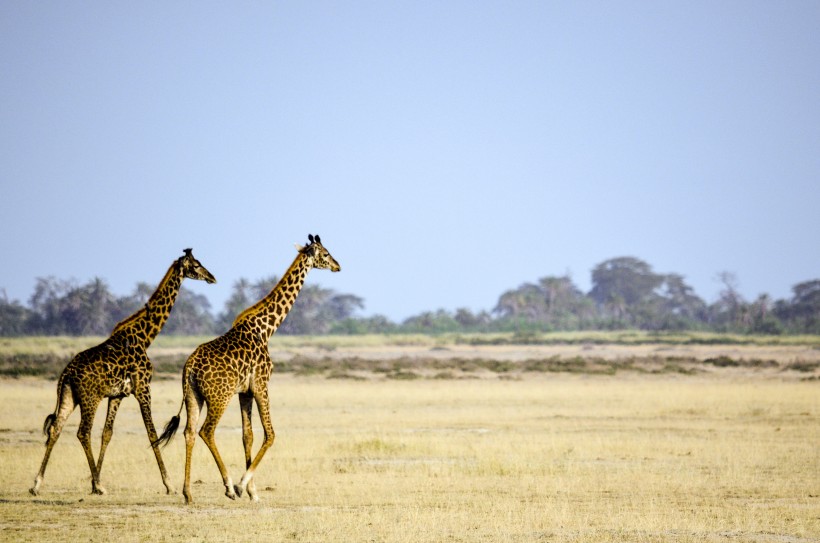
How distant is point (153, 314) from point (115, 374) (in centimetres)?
106

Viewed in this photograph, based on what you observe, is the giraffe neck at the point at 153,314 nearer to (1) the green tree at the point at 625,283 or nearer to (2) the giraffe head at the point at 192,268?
(2) the giraffe head at the point at 192,268

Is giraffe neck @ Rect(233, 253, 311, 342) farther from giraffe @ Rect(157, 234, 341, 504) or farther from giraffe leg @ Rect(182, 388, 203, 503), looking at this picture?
giraffe leg @ Rect(182, 388, 203, 503)

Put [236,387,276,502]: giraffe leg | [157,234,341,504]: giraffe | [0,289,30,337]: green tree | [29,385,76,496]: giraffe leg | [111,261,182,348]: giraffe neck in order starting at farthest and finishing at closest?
[0,289,30,337]: green tree
[111,261,182,348]: giraffe neck
[29,385,76,496]: giraffe leg
[236,387,276,502]: giraffe leg
[157,234,341,504]: giraffe

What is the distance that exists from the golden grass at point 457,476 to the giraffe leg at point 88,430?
0.36 m

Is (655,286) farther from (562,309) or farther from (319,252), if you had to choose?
(319,252)

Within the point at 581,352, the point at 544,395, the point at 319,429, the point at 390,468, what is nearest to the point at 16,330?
the point at 581,352

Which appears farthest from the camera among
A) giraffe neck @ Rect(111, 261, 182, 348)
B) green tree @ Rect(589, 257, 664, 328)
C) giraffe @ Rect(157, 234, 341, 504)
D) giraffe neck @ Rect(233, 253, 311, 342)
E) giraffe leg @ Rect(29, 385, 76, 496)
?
green tree @ Rect(589, 257, 664, 328)

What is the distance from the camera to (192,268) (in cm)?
1493

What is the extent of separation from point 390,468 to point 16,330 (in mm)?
83360

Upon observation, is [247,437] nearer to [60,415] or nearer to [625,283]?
[60,415]

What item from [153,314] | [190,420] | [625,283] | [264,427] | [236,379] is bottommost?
[264,427]

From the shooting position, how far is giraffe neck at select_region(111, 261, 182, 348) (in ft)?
48.1

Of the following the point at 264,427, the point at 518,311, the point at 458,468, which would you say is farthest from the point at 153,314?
the point at 518,311

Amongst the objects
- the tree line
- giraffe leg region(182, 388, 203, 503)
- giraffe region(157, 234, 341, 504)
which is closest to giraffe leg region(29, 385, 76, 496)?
giraffe region(157, 234, 341, 504)
